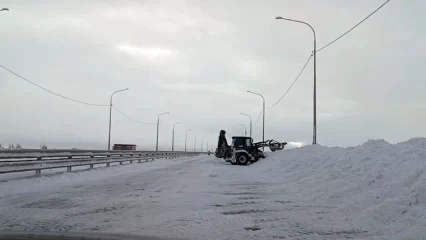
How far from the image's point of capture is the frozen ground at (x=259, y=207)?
24.9 ft

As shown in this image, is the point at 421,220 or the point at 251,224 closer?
the point at 421,220

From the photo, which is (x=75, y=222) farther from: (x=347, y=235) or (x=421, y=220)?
(x=421, y=220)

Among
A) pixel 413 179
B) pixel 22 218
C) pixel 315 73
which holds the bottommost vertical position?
pixel 22 218

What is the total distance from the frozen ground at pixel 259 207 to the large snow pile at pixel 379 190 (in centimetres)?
2

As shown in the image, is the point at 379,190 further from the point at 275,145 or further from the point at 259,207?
the point at 275,145

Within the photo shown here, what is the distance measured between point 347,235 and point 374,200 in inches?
96.0

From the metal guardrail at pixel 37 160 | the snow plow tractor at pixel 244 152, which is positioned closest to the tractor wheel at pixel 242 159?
the snow plow tractor at pixel 244 152

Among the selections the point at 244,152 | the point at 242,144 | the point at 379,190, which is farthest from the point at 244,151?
the point at 379,190

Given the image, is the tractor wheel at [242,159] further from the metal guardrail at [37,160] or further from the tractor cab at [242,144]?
the metal guardrail at [37,160]

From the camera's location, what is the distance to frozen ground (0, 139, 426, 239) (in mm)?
7602

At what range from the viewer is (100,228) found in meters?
7.71

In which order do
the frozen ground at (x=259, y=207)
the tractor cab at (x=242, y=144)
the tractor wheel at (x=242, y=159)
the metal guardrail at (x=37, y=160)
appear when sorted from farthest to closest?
the tractor cab at (x=242, y=144), the tractor wheel at (x=242, y=159), the metal guardrail at (x=37, y=160), the frozen ground at (x=259, y=207)

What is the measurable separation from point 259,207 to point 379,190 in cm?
303

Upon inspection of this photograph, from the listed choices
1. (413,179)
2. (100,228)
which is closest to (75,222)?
(100,228)
